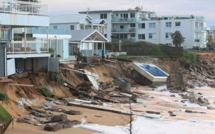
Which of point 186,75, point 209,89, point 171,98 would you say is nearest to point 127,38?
point 186,75

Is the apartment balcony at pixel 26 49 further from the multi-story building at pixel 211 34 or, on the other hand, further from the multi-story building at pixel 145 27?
the multi-story building at pixel 211 34

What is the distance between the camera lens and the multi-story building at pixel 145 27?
76938mm

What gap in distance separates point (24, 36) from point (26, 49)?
130cm

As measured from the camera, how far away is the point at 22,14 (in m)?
27.6

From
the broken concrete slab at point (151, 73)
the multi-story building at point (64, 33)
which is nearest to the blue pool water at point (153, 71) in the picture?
the broken concrete slab at point (151, 73)

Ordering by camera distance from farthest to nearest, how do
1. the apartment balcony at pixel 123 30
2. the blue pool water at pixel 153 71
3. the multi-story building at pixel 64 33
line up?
the apartment balcony at pixel 123 30
the blue pool water at pixel 153 71
the multi-story building at pixel 64 33

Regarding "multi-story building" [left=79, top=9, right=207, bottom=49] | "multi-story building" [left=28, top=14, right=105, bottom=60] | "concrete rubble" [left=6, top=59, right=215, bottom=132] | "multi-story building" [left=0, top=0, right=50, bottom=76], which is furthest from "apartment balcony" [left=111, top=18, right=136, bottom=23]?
"multi-story building" [left=0, top=0, right=50, bottom=76]

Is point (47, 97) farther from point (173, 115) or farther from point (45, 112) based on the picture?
point (173, 115)

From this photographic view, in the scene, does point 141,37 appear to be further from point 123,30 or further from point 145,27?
point 123,30

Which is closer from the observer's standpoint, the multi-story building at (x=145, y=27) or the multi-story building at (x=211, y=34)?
the multi-story building at (x=145, y=27)

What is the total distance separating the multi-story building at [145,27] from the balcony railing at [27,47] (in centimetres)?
4772

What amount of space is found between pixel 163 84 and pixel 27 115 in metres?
21.5

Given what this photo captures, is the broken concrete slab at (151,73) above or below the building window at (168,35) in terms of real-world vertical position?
below

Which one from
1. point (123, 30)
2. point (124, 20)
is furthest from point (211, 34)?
point (123, 30)
